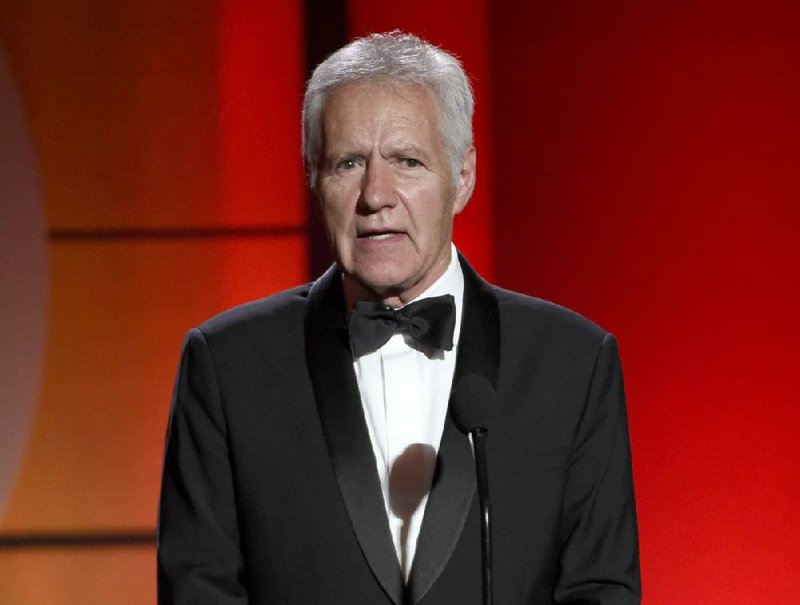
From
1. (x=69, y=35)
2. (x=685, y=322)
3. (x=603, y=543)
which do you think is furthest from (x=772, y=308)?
(x=69, y=35)

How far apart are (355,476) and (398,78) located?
54 centimetres

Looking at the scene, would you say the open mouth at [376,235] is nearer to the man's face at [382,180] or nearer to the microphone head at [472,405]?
the man's face at [382,180]

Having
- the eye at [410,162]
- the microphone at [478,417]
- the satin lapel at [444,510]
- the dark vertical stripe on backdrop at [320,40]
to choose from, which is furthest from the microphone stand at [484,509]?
the dark vertical stripe on backdrop at [320,40]

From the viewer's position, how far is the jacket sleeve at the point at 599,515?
5.32 ft

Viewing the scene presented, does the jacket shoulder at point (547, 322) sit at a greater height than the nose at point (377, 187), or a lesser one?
lesser

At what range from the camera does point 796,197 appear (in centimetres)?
242

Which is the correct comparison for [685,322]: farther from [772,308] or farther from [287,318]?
[287,318]

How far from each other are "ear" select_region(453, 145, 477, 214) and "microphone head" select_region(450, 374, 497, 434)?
16.9 inches

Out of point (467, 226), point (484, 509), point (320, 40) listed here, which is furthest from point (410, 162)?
point (320, 40)

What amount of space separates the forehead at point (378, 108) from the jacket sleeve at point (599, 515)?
17.7 inches

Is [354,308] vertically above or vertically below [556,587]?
above

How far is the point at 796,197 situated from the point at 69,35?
5.34 feet

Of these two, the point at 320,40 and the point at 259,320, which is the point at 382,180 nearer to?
the point at 259,320

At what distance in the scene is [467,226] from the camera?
8.30 feet
